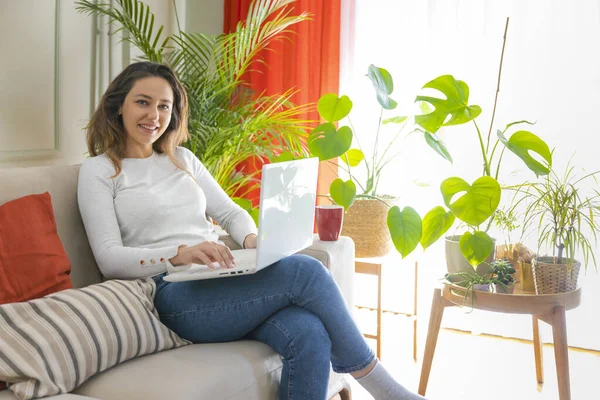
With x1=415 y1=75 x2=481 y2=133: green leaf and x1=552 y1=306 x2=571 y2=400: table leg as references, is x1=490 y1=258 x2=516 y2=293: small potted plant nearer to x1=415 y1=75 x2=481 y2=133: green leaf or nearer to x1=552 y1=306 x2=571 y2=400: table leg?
x1=552 y1=306 x2=571 y2=400: table leg

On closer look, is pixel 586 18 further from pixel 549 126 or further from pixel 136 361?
pixel 136 361

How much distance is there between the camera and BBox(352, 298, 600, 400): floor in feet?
8.46

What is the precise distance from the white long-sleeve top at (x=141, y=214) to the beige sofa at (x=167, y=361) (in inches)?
2.6

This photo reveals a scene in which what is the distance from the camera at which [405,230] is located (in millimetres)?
2453

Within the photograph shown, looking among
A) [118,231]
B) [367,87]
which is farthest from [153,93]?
[367,87]

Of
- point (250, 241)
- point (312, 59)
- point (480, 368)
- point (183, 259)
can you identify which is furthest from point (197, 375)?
point (312, 59)

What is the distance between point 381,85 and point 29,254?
1542 mm

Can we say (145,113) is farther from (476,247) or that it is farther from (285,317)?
(476,247)

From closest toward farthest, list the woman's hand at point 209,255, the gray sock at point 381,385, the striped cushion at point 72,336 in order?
the striped cushion at point 72,336, the woman's hand at point 209,255, the gray sock at point 381,385

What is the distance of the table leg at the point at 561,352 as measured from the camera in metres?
2.21

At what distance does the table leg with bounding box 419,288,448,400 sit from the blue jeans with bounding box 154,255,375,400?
2.01 ft

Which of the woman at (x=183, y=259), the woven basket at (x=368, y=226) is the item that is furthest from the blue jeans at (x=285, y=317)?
the woven basket at (x=368, y=226)

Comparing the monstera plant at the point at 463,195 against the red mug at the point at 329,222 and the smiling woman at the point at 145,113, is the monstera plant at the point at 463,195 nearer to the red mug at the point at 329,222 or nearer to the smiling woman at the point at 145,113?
the red mug at the point at 329,222

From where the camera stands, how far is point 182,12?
3.52 metres
